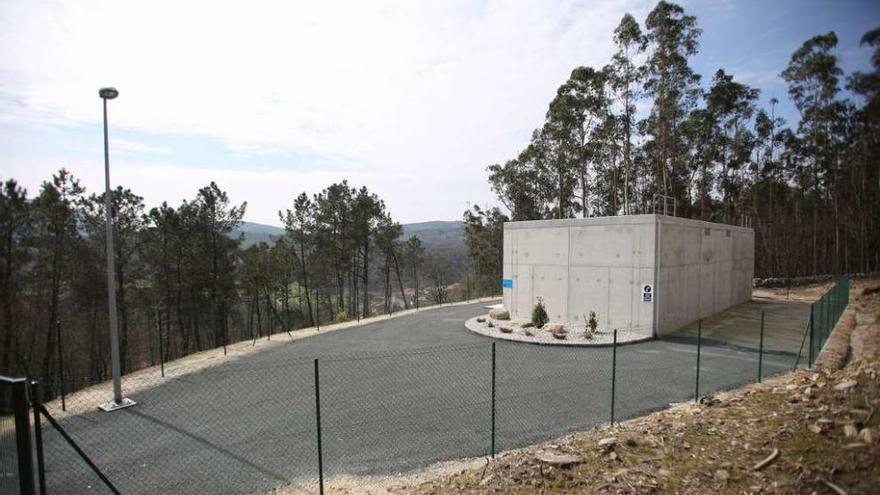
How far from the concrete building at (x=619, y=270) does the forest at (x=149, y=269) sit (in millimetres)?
12018

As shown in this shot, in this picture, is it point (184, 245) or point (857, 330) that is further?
point (184, 245)

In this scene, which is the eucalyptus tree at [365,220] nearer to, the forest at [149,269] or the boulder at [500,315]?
the forest at [149,269]

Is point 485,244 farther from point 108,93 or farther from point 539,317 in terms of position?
point 108,93

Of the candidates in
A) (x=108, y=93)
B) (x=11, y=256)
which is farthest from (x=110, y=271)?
(x=11, y=256)

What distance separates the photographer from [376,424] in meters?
7.93

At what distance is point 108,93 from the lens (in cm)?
913

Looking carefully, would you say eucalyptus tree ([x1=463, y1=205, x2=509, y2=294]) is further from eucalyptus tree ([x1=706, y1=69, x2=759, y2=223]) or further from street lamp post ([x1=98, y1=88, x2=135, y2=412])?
street lamp post ([x1=98, y1=88, x2=135, y2=412])

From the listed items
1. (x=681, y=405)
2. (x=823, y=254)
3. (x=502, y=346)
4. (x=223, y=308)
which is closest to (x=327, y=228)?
(x=223, y=308)

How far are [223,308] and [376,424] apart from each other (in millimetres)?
25591

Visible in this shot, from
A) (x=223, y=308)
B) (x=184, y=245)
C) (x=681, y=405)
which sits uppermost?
(x=184, y=245)

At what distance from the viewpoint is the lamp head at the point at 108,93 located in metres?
9.07

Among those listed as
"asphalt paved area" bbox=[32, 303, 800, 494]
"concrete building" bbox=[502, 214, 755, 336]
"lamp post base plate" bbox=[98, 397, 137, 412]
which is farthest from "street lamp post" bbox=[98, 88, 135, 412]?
"concrete building" bbox=[502, 214, 755, 336]

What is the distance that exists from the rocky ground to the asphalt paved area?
1.60m

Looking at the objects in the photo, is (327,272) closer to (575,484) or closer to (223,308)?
(223,308)
